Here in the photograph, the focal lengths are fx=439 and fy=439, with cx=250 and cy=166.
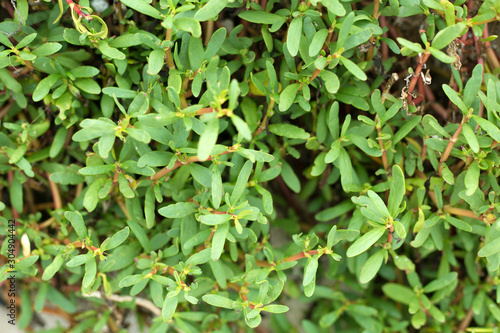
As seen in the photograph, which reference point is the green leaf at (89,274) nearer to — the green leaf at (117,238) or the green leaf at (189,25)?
the green leaf at (117,238)

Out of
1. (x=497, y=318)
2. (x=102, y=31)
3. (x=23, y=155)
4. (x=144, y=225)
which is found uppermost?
(x=102, y=31)

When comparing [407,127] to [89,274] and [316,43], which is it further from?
[89,274]

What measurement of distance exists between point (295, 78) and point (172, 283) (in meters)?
0.57

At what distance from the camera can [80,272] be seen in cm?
126

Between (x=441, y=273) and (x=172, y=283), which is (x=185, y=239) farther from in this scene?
(x=441, y=273)

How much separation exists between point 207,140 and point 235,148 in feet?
0.53

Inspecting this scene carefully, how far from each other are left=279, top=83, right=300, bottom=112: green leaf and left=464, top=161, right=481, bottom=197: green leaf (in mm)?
445

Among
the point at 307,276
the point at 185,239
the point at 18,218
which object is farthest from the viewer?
the point at 18,218

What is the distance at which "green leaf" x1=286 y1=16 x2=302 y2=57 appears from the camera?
Answer: 3.18ft

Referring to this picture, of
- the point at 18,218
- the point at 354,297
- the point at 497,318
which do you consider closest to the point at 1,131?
the point at 18,218

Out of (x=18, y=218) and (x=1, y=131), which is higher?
(x=1, y=131)

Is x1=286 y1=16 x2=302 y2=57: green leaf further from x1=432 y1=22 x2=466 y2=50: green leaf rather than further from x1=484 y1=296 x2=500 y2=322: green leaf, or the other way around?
x1=484 y1=296 x2=500 y2=322: green leaf

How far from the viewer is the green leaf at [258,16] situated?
1.04m

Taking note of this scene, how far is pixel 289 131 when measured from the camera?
1.14 m
